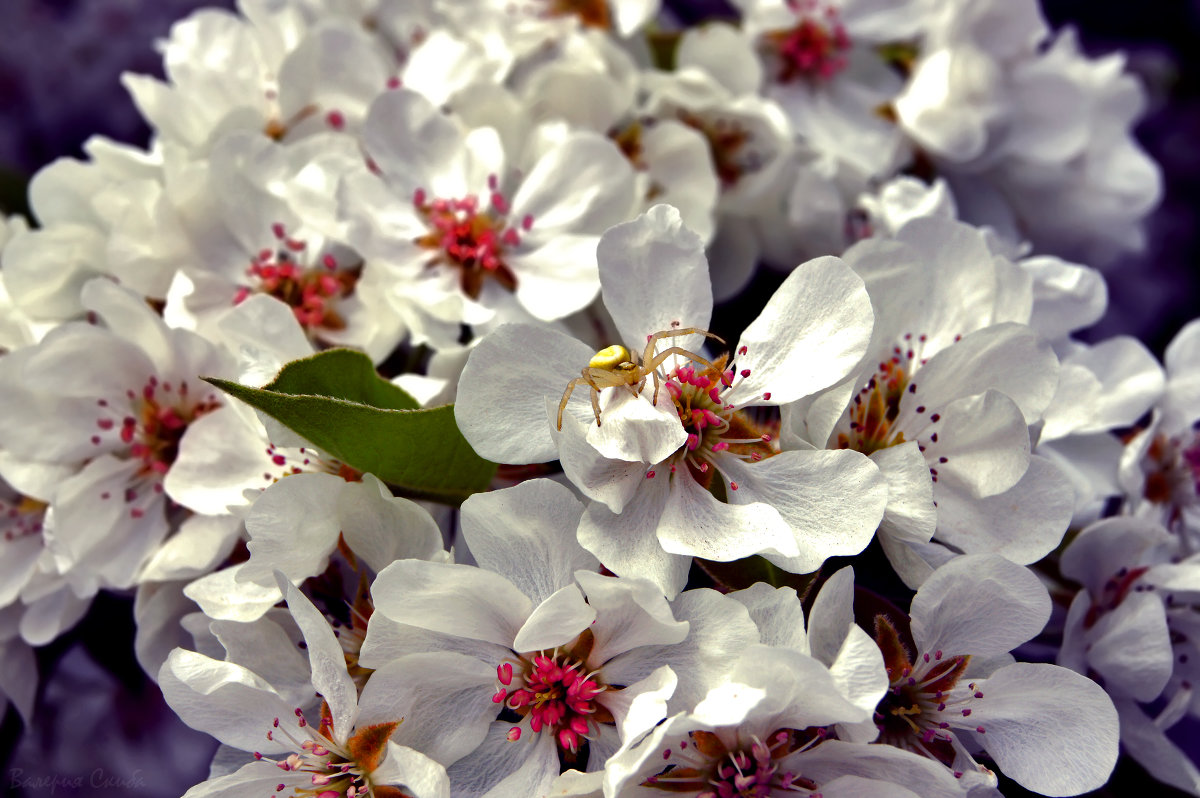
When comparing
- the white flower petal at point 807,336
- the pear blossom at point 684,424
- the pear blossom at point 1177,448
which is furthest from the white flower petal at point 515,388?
the pear blossom at point 1177,448

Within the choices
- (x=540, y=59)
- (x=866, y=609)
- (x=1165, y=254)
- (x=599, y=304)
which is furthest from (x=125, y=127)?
(x=1165, y=254)

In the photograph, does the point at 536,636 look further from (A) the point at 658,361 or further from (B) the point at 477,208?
(B) the point at 477,208

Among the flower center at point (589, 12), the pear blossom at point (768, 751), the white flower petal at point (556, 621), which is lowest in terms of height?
the pear blossom at point (768, 751)

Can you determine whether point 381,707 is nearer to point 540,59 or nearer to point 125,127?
point 540,59

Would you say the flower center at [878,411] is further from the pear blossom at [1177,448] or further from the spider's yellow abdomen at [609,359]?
the pear blossom at [1177,448]

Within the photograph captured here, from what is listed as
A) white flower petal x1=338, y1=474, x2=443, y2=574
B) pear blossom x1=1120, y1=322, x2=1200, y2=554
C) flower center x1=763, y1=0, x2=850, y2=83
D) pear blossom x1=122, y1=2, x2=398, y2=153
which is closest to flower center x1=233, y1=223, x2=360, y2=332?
pear blossom x1=122, y1=2, x2=398, y2=153
